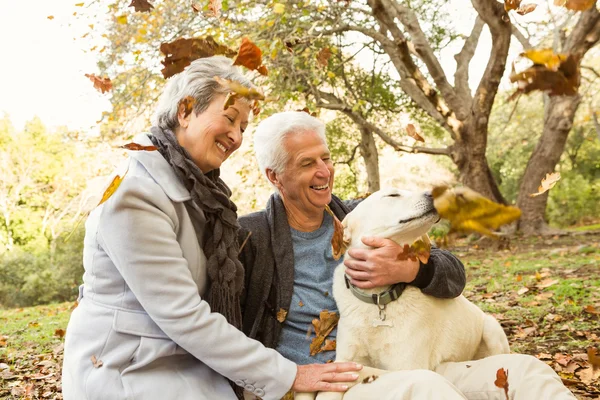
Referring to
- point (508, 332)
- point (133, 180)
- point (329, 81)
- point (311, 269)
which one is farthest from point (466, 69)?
point (133, 180)

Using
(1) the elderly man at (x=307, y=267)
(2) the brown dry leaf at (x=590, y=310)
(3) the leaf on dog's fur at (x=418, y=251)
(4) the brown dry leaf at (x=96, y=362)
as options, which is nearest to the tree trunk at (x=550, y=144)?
(2) the brown dry leaf at (x=590, y=310)

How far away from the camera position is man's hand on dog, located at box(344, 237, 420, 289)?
8.45 feet

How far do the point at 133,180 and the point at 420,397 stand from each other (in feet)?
4.52

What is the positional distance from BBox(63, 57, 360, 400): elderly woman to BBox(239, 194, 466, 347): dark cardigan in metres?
0.35

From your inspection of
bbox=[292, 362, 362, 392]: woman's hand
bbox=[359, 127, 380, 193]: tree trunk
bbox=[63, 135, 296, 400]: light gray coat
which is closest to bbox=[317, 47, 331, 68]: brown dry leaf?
bbox=[63, 135, 296, 400]: light gray coat

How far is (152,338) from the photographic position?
7.05ft

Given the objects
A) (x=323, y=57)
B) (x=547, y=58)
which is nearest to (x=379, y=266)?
(x=547, y=58)

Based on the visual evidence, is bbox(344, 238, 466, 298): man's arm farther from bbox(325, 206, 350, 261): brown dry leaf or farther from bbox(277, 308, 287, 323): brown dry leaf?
bbox(277, 308, 287, 323): brown dry leaf

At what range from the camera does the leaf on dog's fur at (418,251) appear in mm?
2441

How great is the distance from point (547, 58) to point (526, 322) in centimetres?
452

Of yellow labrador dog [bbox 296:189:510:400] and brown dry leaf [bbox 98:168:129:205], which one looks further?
yellow labrador dog [bbox 296:189:510:400]

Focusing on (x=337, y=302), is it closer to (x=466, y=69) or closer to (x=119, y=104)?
(x=119, y=104)

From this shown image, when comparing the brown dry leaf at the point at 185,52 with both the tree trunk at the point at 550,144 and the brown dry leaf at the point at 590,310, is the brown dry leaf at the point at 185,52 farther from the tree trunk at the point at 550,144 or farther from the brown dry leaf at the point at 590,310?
the tree trunk at the point at 550,144

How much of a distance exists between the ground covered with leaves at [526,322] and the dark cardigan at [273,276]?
3.98ft
